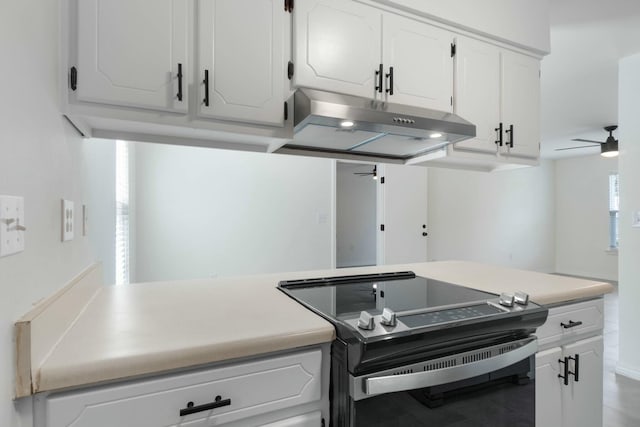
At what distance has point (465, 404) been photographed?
1079 millimetres

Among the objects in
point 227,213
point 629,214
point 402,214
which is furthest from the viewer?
point 402,214

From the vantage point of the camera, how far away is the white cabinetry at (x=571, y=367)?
4.52ft

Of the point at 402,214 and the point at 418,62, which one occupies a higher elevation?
the point at 418,62

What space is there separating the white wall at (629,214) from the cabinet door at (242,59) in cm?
283

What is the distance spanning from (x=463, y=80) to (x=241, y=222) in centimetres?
281

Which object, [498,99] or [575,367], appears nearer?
[575,367]

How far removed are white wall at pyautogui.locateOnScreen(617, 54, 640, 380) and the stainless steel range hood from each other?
1985 millimetres

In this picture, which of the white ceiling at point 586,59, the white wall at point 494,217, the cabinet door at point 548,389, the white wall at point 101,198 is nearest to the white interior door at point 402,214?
the white wall at point 494,217

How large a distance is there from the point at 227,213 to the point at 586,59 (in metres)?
3.58

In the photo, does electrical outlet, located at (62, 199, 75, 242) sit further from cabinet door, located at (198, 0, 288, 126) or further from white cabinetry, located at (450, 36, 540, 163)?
white cabinetry, located at (450, 36, 540, 163)

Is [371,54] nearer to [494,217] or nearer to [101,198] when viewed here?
[101,198]

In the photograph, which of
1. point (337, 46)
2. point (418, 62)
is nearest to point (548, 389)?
point (418, 62)

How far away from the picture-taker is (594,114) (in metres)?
3.99

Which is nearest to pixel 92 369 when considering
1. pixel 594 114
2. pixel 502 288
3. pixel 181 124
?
pixel 181 124
